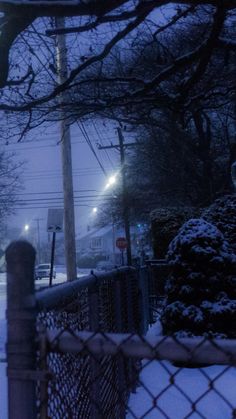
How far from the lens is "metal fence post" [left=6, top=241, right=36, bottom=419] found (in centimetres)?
152

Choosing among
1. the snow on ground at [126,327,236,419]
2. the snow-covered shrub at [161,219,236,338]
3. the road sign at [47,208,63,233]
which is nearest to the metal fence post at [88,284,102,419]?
the snow on ground at [126,327,236,419]

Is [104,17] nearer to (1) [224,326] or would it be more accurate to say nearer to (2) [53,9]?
(2) [53,9]

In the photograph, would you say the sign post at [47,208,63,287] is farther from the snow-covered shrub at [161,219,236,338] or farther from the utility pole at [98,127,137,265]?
the utility pole at [98,127,137,265]

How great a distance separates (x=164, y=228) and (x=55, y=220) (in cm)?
389

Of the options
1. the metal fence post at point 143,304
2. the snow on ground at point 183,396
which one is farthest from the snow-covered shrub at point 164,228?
the snow on ground at point 183,396

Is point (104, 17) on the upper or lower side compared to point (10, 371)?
upper

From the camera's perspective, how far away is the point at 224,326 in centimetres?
611

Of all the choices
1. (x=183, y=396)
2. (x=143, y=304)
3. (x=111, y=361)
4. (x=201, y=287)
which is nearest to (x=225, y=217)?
(x=143, y=304)

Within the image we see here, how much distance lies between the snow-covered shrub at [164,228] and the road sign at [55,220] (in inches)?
126

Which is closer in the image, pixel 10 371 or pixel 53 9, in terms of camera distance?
pixel 10 371

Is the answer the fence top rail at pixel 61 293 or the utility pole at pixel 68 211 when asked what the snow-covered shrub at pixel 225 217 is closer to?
the fence top rail at pixel 61 293

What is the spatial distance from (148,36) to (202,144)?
41.4ft

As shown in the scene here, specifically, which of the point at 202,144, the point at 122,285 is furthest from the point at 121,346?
the point at 202,144

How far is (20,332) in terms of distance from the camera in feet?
5.08
